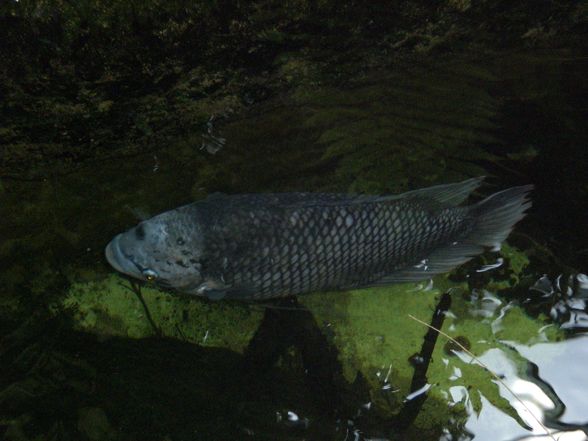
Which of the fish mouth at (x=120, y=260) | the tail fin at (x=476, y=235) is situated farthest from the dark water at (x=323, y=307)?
the fish mouth at (x=120, y=260)

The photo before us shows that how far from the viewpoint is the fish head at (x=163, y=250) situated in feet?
8.46

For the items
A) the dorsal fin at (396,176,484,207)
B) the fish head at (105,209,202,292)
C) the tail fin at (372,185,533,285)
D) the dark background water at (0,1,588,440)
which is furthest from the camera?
the tail fin at (372,185,533,285)

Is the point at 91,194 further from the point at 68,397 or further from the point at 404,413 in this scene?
the point at 404,413

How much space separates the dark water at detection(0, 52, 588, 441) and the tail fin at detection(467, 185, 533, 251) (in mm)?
353

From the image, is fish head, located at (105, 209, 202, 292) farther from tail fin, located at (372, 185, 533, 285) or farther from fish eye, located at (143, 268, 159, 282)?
tail fin, located at (372, 185, 533, 285)

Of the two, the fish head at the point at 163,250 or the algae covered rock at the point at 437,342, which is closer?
the fish head at the point at 163,250

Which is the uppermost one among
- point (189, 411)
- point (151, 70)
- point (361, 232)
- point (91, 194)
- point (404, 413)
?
point (151, 70)

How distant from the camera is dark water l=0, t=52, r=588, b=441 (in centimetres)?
288

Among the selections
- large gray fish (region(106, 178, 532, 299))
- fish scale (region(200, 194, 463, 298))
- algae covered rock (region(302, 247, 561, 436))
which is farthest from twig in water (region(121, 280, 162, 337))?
algae covered rock (region(302, 247, 561, 436))

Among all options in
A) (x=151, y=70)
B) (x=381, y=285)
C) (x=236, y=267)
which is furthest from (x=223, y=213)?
(x=381, y=285)

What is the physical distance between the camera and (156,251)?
101 inches

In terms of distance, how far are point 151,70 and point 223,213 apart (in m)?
0.80

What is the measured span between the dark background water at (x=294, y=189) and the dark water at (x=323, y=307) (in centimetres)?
1

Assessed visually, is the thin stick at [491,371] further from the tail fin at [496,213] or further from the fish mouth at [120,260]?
the fish mouth at [120,260]
